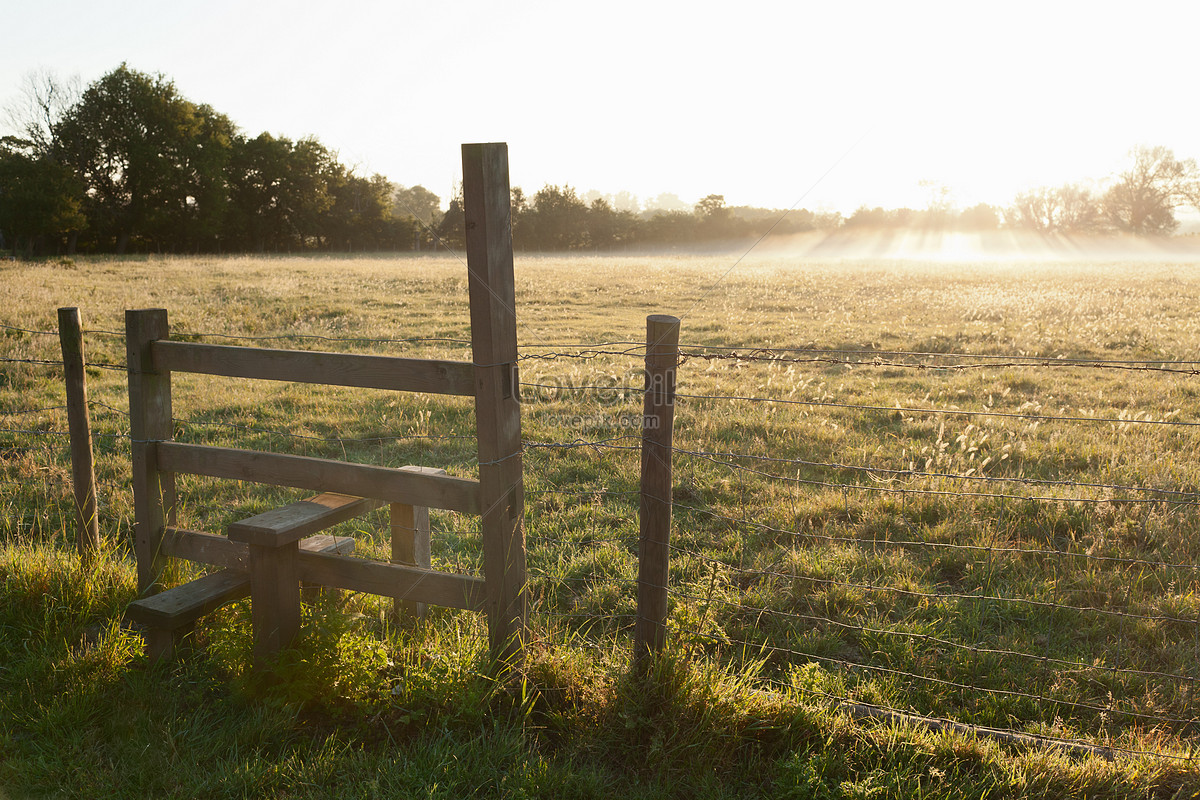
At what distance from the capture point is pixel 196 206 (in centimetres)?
6344

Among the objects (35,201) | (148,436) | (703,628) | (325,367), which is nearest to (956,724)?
(703,628)

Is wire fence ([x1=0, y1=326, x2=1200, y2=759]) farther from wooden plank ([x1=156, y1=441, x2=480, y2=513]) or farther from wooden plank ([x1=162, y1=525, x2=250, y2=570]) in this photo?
wooden plank ([x1=162, y1=525, x2=250, y2=570])

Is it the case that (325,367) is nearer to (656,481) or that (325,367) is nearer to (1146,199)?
(656,481)

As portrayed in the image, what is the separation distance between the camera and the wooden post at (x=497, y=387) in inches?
121

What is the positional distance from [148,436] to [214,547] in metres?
0.72

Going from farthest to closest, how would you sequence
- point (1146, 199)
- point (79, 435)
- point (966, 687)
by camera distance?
point (1146, 199), point (79, 435), point (966, 687)

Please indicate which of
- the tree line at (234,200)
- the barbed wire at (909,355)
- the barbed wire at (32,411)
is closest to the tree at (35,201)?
the tree line at (234,200)

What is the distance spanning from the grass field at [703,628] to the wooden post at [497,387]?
308 mm

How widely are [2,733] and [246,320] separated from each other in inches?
576

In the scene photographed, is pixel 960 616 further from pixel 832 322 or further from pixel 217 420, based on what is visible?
pixel 832 322

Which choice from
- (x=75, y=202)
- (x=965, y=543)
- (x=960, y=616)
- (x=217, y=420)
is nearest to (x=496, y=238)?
(x=960, y=616)

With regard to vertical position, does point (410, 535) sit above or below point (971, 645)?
above

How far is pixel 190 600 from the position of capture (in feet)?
11.9

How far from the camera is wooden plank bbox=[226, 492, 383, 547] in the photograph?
11.2 feet
